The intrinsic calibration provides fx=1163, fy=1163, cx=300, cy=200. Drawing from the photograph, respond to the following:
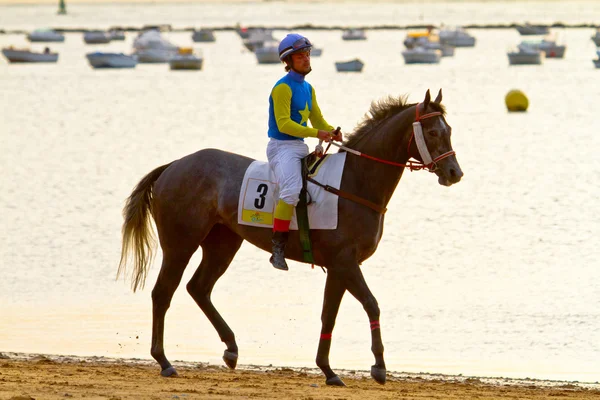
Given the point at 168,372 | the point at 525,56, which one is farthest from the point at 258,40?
the point at 168,372

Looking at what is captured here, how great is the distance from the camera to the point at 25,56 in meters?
102

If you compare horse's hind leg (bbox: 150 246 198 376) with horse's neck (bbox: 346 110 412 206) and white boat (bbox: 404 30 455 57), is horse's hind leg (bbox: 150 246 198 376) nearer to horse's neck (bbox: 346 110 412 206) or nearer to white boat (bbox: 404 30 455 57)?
horse's neck (bbox: 346 110 412 206)

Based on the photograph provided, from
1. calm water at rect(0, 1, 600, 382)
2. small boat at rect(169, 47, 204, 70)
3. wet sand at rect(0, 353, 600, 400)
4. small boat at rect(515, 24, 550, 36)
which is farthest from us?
small boat at rect(515, 24, 550, 36)

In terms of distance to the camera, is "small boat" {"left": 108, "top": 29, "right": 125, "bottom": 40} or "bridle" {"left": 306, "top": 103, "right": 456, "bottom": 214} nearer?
"bridle" {"left": 306, "top": 103, "right": 456, "bottom": 214}

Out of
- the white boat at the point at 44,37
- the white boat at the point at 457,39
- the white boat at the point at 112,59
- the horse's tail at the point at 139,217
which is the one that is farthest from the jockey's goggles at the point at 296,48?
the white boat at the point at 44,37

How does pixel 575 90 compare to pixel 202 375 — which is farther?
pixel 575 90

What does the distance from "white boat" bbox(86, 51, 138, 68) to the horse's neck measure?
87.2m

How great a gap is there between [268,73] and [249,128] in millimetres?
44944

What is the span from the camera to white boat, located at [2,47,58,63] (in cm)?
9873

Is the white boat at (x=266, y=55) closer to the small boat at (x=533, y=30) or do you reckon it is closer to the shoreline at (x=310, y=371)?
the small boat at (x=533, y=30)

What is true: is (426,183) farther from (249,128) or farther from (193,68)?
(193,68)

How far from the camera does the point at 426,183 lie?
100.0 feet

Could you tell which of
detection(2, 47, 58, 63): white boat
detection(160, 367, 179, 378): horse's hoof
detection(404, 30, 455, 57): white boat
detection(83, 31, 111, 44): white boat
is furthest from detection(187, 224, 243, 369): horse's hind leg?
detection(83, 31, 111, 44): white boat

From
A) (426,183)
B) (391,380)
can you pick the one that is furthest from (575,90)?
(391,380)
